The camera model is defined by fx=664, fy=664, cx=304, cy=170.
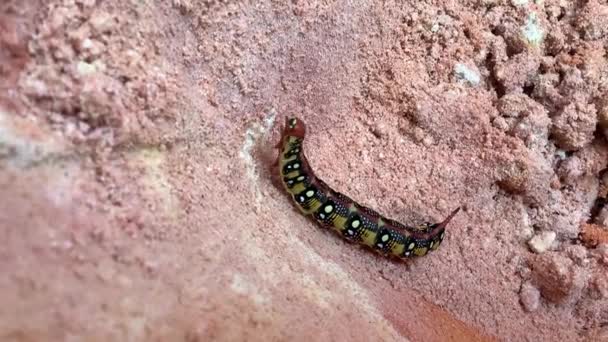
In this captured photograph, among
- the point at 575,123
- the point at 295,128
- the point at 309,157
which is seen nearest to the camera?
the point at 295,128

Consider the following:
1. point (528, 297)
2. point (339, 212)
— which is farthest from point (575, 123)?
point (339, 212)

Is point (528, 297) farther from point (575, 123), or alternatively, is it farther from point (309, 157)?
point (309, 157)

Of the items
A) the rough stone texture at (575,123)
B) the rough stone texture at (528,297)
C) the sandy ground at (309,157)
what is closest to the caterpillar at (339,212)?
the sandy ground at (309,157)

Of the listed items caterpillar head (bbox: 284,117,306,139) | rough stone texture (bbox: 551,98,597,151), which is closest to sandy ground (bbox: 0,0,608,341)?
rough stone texture (bbox: 551,98,597,151)

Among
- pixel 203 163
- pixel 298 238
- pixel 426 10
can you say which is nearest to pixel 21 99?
pixel 203 163

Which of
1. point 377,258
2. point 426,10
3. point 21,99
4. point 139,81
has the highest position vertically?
point 426,10

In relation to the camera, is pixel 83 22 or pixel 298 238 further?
pixel 298 238

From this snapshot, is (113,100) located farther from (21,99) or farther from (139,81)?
(21,99)

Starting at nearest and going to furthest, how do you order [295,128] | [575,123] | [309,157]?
[295,128]
[309,157]
[575,123]
